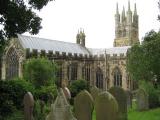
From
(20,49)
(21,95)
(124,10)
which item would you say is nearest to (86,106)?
(21,95)

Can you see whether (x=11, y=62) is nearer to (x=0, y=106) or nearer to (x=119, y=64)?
(x=119, y=64)

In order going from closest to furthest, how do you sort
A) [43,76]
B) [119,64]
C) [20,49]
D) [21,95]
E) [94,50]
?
[21,95], [43,76], [20,49], [119,64], [94,50]

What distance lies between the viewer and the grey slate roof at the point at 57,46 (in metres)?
44.5

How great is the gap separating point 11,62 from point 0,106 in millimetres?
23778

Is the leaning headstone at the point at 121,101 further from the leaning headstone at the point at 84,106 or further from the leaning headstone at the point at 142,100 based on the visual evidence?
the leaning headstone at the point at 142,100

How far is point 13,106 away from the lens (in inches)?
869

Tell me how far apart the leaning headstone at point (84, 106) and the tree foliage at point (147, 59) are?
51.1 ft

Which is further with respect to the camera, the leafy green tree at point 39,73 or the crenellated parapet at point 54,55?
the crenellated parapet at point 54,55

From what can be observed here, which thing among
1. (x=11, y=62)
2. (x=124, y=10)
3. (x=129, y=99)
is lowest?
(x=129, y=99)

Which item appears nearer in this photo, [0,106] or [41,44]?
[0,106]

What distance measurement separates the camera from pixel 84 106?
14484mm

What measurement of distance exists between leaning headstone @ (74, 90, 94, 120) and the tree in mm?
3964

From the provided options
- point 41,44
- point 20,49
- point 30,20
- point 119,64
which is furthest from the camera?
point 119,64

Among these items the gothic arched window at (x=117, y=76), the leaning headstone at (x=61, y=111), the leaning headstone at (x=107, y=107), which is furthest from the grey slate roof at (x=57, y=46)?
the leaning headstone at (x=107, y=107)
